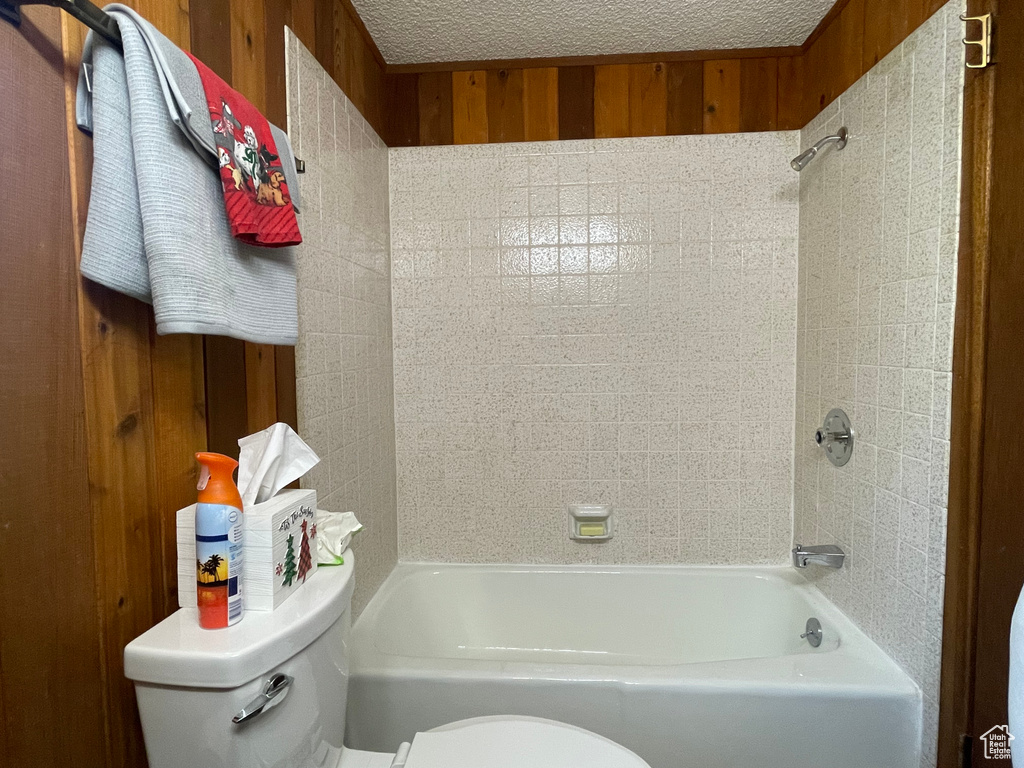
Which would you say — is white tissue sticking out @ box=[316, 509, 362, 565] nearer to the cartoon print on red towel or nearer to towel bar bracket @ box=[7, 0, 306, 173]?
the cartoon print on red towel

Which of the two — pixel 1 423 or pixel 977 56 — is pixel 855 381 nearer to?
pixel 977 56

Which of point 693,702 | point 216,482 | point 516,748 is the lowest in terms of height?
point 693,702

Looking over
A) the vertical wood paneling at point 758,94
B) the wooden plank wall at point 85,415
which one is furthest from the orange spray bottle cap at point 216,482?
the vertical wood paneling at point 758,94

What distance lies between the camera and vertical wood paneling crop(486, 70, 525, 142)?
74.6 inches

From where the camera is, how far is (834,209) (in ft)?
5.30

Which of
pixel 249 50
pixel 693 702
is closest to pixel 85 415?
pixel 249 50

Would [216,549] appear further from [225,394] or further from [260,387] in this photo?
[260,387]

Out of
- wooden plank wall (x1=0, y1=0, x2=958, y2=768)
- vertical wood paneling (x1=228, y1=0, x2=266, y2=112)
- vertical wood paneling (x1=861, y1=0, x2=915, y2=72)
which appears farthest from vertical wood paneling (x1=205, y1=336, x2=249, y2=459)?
vertical wood paneling (x1=861, y1=0, x2=915, y2=72)

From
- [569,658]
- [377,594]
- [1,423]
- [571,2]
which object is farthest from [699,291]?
[1,423]

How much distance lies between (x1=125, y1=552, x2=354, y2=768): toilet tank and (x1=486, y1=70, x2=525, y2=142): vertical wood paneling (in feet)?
5.47

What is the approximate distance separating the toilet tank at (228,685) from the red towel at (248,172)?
0.54 metres

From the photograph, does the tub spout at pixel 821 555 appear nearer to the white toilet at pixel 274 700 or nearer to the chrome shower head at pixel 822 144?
the white toilet at pixel 274 700

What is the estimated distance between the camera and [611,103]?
6.17 feet

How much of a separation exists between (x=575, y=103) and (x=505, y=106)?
0.81 ft
